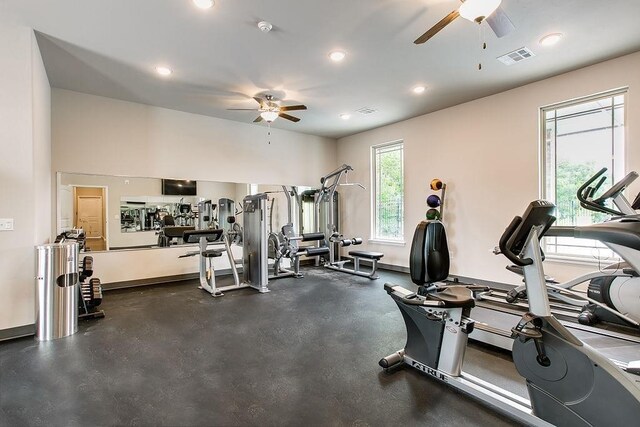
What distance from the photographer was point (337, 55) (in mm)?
3676

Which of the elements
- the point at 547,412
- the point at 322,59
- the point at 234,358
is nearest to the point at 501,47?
the point at 322,59

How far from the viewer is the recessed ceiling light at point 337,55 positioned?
361 centimetres

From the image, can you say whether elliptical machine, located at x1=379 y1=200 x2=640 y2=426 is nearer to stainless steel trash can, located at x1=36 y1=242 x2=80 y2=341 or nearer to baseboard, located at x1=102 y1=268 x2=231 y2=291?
stainless steel trash can, located at x1=36 y1=242 x2=80 y2=341

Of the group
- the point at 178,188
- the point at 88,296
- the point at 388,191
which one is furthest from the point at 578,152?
the point at 88,296

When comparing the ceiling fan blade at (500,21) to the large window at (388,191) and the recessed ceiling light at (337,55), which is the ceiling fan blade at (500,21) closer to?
the recessed ceiling light at (337,55)

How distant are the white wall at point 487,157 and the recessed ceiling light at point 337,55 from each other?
2748 millimetres

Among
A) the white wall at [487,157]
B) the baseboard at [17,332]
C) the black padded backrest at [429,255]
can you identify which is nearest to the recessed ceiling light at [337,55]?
the black padded backrest at [429,255]

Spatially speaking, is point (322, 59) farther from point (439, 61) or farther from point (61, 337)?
point (61, 337)

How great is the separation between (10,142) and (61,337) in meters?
2.04

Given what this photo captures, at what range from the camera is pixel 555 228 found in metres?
1.90

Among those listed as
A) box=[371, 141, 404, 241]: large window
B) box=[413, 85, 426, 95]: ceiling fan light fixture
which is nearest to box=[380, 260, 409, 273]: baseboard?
box=[371, 141, 404, 241]: large window

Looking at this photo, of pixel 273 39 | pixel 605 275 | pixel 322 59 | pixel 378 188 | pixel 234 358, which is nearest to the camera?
pixel 234 358

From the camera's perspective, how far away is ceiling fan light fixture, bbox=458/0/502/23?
7.47 feet

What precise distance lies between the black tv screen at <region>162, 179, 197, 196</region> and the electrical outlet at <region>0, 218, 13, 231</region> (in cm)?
249
